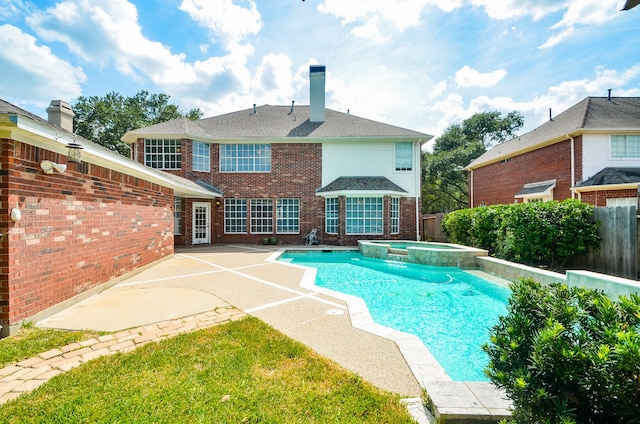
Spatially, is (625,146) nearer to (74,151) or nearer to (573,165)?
(573,165)

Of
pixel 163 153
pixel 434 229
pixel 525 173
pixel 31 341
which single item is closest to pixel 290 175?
pixel 163 153

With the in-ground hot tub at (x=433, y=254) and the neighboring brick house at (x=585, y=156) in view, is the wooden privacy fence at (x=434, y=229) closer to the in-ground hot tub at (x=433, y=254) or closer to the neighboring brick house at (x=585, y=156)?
the in-ground hot tub at (x=433, y=254)

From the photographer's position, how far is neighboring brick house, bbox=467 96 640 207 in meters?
12.9

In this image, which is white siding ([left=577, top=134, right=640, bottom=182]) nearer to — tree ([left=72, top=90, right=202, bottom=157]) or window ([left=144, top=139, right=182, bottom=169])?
window ([left=144, top=139, right=182, bottom=169])

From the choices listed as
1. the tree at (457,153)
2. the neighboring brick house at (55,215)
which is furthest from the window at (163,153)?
the tree at (457,153)

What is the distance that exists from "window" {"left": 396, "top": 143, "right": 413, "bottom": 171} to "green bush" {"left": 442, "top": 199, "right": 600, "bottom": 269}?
6.46 m

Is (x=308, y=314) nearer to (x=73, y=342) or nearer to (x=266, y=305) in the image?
(x=266, y=305)

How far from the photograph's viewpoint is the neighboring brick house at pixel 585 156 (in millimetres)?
12945

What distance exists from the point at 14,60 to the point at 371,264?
17039 mm

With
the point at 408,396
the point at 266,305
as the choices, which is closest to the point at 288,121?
the point at 266,305

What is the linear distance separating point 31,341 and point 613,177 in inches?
815

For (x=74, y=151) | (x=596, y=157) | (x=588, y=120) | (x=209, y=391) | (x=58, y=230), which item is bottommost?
(x=209, y=391)

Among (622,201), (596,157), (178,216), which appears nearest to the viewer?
(622,201)

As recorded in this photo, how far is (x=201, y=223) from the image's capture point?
52.4 ft
